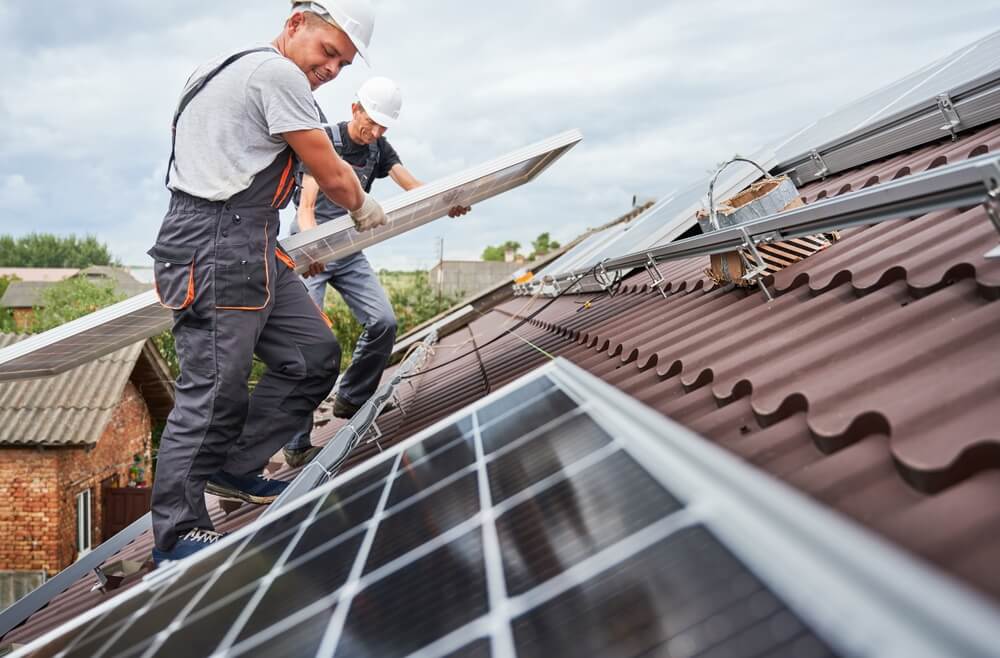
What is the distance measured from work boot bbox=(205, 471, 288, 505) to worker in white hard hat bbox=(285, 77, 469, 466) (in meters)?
1.15

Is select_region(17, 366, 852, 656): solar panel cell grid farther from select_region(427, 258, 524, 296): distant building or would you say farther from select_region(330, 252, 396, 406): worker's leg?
select_region(427, 258, 524, 296): distant building

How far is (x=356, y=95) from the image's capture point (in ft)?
19.0

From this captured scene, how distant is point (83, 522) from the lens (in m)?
17.4

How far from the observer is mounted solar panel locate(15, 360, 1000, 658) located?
949 millimetres

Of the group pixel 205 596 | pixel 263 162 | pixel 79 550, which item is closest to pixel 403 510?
pixel 205 596

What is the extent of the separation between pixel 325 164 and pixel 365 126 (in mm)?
2455

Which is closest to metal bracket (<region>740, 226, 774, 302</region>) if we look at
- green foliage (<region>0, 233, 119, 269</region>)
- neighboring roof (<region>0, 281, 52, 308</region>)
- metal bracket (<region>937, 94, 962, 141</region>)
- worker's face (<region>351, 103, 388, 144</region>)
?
metal bracket (<region>937, 94, 962, 141</region>)

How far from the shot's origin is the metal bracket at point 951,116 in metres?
4.22

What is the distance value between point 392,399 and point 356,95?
105 inches

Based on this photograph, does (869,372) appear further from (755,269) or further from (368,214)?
(368,214)

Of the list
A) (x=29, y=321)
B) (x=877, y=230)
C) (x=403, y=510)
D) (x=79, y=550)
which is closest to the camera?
(x=403, y=510)

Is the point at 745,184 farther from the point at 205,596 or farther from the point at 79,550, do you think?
the point at 79,550

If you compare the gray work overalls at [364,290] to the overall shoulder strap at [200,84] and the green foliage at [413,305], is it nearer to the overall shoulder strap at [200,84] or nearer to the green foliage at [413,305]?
the overall shoulder strap at [200,84]

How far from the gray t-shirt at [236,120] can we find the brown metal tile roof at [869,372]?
1990 millimetres
